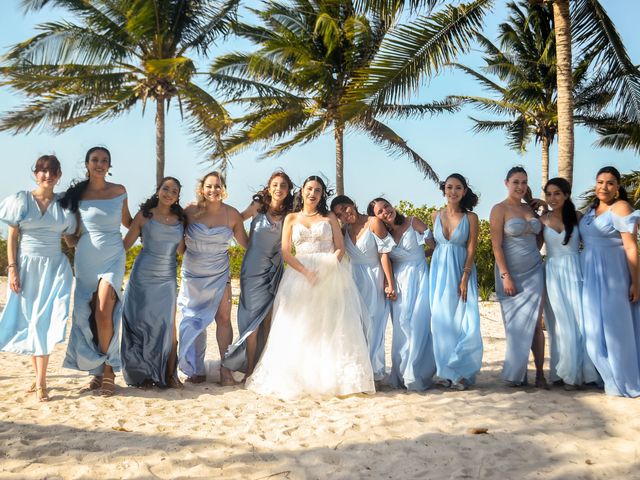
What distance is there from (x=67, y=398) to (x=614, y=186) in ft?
17.6

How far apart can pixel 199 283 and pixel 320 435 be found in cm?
229

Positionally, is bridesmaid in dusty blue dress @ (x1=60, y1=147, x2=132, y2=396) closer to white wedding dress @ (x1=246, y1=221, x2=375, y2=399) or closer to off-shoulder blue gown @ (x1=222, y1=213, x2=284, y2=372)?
off-shoulder blue gown @ (x1=222, y1=213, x2=284, y2=372)

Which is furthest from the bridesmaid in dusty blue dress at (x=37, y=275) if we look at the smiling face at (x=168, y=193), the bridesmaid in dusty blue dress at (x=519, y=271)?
the bridesmaid in dusty blue dress at (x=519, y=271)

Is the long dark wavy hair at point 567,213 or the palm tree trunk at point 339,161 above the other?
the palm tree trunk at point 339,161

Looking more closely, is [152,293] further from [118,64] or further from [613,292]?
[118,64]

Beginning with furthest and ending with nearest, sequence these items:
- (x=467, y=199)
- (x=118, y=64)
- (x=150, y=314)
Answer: (x=118, y=64), (x=467, y=199), (x=150, y=314)

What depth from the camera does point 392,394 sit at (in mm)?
5590

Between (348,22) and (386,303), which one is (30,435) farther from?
(348,22)

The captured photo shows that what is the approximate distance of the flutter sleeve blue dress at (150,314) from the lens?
A: 5719mm

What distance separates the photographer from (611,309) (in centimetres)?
547

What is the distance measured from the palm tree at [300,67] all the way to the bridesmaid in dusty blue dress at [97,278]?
11.8m

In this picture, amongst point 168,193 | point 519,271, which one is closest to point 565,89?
point 519,271

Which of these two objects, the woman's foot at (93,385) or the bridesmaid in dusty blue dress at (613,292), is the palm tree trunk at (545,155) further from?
the woman's foot at (93,385)

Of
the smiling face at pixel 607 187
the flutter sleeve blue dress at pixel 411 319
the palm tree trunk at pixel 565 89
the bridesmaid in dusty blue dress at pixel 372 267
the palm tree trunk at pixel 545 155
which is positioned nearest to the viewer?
the smiling face at pixel 607 187
